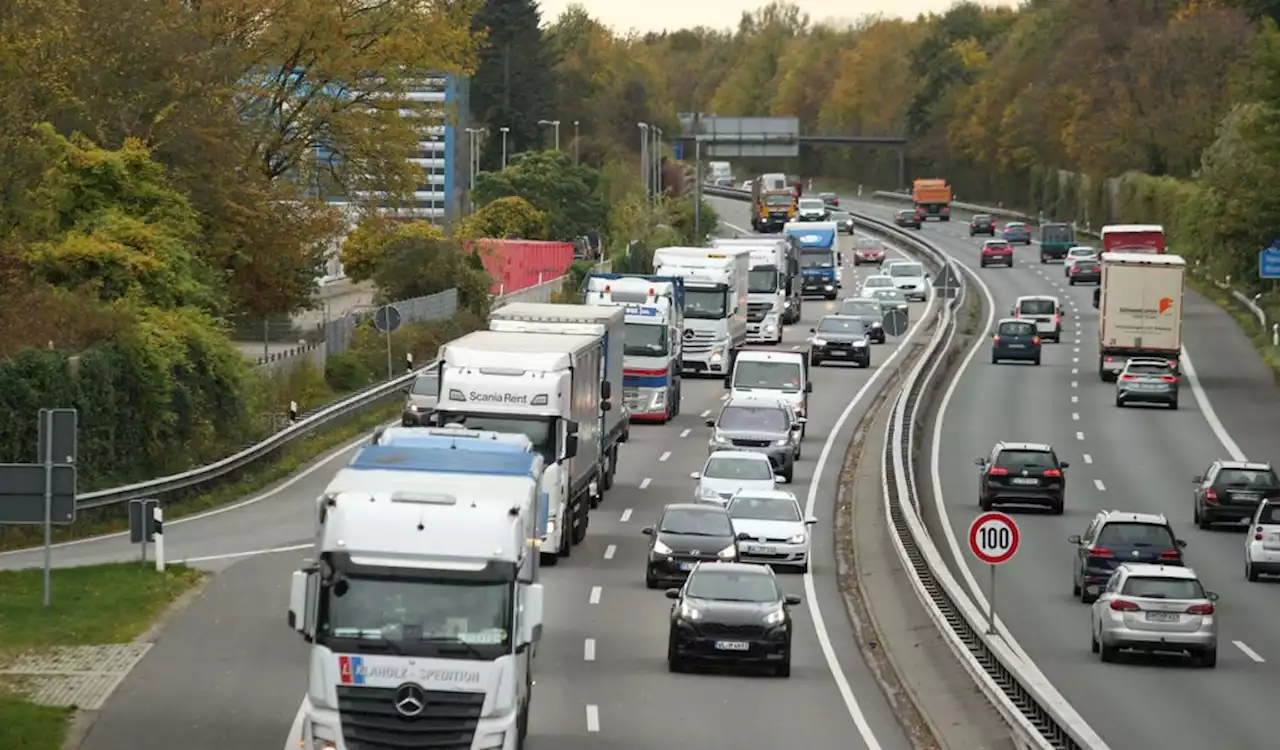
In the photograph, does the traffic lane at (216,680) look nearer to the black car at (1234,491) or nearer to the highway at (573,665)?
the highway at (573,665)

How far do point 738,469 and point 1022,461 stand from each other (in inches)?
295

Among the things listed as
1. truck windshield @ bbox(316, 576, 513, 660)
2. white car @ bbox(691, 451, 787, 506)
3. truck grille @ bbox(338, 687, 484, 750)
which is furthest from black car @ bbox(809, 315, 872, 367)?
truck grille @ bbox(338, 687, 484, 750)

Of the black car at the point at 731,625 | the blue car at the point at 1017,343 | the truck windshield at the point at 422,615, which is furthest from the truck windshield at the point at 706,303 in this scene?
the truck windshield at the point at 422,615

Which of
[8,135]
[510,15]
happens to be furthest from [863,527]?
[510,15]

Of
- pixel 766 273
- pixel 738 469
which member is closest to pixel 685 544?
pixel 738 469

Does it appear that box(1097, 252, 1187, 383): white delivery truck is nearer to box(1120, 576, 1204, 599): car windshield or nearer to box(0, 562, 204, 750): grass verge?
box(1120, 576, 1204, 599): car windshield

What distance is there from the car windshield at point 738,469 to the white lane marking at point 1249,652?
1115 cm

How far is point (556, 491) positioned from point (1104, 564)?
874 cm

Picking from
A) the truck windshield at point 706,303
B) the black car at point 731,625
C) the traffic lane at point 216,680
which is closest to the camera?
the traffic lane at point 216,680

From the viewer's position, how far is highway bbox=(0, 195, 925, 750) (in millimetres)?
24578

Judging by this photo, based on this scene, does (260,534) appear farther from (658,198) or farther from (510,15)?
(510,15)

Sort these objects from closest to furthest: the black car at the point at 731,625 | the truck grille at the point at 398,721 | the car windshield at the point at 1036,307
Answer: the truck grille at the point at 398,721 < the black car at the point at 731,625 < the car windshield at the point at 1036,307

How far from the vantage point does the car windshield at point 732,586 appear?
28828 mm

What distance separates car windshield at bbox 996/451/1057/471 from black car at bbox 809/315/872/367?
2615 centimetres
